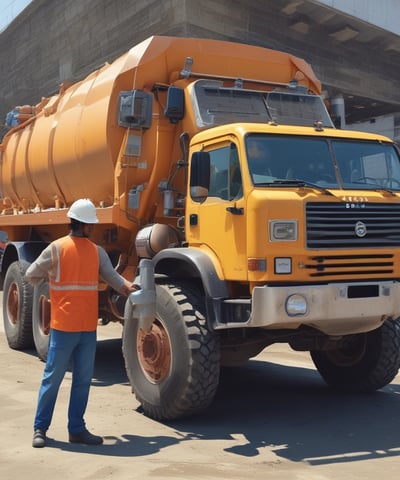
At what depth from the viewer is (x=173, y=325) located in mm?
5688

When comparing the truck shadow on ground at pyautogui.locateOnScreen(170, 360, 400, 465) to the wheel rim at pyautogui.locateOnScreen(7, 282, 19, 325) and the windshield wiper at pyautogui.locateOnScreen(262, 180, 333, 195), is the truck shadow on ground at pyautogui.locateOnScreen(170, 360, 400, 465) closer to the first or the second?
the windshield wiper at pyautogui.locateOnScreen(262, 180, 333, 195)

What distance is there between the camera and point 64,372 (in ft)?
16.7

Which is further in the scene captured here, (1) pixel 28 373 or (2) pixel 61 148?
(2) pixel 61 148

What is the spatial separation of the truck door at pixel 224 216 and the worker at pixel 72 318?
1105 mm

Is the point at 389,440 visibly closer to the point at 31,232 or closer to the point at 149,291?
the point at 149,291

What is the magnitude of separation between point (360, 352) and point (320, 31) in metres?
13.7

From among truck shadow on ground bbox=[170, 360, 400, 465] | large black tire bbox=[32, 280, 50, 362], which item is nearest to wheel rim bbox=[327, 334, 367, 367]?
truck shadow on ground bbox=[170, 360, 400, 465]

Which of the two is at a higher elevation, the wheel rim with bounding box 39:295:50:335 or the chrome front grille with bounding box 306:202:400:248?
the chrome front grille with bounding box 306:202:400:248

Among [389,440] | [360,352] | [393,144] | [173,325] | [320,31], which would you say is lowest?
[389,440]

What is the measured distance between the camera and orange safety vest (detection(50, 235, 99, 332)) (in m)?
5.03

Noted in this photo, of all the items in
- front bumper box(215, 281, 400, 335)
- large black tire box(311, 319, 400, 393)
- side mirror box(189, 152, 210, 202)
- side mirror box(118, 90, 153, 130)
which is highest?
side mirror box(118, 90, 153, 130)

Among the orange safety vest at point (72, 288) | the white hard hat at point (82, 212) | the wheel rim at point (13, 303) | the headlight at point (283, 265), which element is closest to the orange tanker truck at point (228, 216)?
the headlight at point (283, 265)

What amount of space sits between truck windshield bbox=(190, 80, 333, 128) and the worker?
6.79 ft

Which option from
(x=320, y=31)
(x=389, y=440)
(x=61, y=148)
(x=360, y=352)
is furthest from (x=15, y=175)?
(x=320, y=31)
